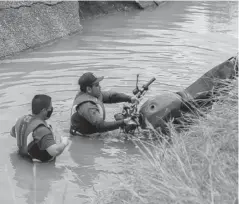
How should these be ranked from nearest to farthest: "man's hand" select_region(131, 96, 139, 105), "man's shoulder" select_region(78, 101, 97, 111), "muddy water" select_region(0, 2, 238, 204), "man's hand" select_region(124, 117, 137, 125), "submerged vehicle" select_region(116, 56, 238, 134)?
"muddy water" select_region(0, 2, 238, 204) < "submerged vehicle" select_region(116, 56, 238, 134) < "man's hand" select_region(124, 117, 137, 125) < "man's shoulder" select_region(78, 101, 97, 111) < "man's hand" select_region(131, 96, 139, 105)

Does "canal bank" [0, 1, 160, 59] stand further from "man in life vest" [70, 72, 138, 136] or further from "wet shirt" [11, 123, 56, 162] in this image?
"wet shirt" [11, 123, 56, 162]

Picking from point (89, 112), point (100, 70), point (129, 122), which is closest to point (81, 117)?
point (89, 112)

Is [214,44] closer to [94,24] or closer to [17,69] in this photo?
[94,24]

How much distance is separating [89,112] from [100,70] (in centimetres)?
287

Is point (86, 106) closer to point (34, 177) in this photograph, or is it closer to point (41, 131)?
point (41, 131)

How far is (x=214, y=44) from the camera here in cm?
1165

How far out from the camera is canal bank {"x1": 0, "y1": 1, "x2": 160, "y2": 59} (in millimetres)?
9992

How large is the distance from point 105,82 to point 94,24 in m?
4.50

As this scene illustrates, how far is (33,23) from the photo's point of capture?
10.7 meters

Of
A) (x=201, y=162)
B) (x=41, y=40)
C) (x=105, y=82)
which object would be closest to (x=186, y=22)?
(x=41, y=40)

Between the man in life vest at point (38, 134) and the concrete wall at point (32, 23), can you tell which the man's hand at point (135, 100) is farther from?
the concrete wall at point (32, 23)

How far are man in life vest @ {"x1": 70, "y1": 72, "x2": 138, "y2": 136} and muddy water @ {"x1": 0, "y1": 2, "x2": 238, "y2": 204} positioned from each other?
0.17 meters

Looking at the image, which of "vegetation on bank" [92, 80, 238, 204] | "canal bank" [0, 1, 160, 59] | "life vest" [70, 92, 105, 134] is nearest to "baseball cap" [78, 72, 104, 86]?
"life vest" [70, 92, 105, 134]

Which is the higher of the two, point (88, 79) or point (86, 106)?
point (88, 79)
